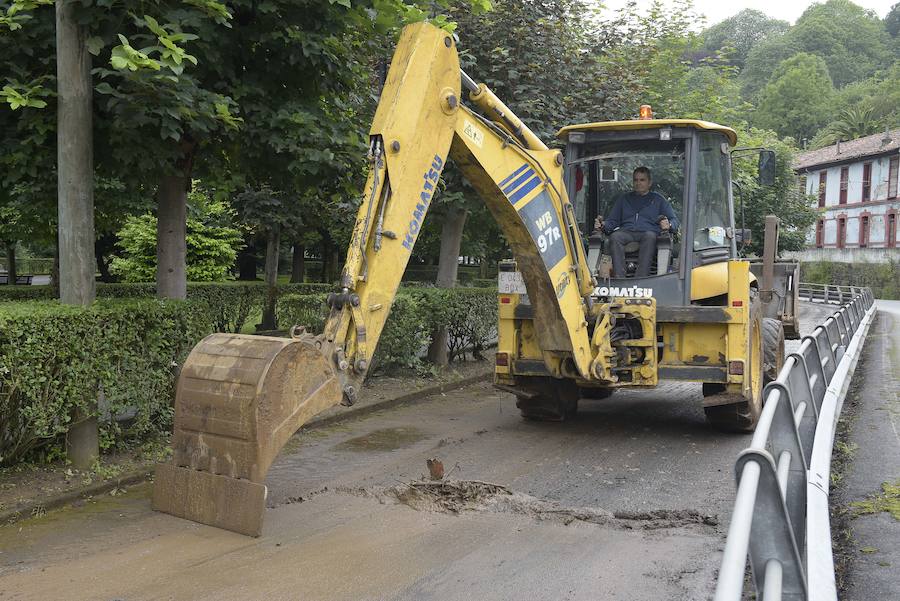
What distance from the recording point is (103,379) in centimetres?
649

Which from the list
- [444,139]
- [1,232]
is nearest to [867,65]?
[1,232]

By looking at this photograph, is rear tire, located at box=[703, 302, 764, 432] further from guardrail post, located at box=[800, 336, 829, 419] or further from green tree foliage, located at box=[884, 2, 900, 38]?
green tree foliage, located at box=[884, 2, 900, 38]

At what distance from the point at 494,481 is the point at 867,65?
4435 inches

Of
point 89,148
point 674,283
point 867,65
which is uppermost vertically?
point 867,65

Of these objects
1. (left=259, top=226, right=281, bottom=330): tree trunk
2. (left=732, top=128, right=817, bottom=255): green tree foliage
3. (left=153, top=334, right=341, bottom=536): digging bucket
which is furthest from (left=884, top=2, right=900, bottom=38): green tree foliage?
(left=153, top=334, right=341, bottom=536): digging bucket

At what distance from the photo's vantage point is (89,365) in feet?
20.7

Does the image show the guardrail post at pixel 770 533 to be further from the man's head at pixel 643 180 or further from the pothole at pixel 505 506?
the man's head at pixel 643 180

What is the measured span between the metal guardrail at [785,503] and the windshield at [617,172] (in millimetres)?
2969

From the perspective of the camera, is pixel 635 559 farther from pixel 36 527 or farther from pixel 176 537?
pixel 36 527

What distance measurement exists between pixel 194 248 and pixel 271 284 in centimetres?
375

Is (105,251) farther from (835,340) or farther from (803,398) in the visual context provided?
(803,398)

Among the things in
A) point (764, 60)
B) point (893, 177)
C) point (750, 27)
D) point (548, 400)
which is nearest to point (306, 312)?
point (548, 400)

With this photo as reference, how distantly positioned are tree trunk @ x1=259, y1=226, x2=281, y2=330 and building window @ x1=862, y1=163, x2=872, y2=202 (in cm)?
4941

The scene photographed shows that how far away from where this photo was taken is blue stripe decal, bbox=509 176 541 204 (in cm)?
693
